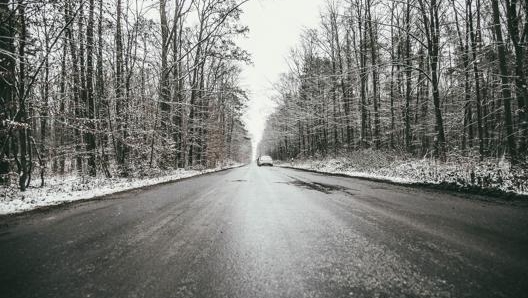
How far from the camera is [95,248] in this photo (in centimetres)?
315

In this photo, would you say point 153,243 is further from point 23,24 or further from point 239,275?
point 23,24

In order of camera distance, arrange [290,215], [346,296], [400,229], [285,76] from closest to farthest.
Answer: [346,296]
[400,229]
[290,215]
[285,76]

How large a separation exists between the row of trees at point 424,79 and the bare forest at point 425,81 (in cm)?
9

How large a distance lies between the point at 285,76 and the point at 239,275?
3642cm

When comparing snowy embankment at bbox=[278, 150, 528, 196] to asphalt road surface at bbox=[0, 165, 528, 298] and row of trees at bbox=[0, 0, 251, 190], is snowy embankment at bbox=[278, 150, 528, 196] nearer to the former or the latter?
asphalt road surface at bbox=[0, 165, 528, 298]

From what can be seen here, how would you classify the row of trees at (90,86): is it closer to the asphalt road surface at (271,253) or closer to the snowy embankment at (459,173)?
the asphalt road surface at (271,253)

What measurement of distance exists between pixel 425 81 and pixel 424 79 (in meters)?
8.27

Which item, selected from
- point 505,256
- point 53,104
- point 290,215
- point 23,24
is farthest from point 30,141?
point 505,256

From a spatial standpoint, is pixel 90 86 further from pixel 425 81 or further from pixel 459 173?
pixel 425 81

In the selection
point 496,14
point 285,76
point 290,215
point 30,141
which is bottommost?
point 290,215

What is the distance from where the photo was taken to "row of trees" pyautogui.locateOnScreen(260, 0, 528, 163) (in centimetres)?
1048

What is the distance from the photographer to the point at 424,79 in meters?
13.7

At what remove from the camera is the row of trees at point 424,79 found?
1048 centimetres

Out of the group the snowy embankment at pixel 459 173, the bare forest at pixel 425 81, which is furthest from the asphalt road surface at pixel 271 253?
the bare forest at pixel 425 81
